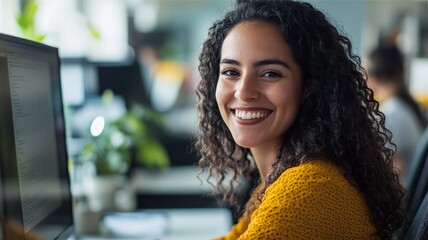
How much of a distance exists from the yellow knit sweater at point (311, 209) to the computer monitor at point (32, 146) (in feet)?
1.23

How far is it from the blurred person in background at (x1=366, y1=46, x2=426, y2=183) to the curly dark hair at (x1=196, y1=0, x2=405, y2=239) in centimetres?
136

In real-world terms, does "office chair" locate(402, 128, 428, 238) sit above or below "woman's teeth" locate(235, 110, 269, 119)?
below

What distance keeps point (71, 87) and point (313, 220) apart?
154 cm

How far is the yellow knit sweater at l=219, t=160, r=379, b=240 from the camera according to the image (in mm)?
858

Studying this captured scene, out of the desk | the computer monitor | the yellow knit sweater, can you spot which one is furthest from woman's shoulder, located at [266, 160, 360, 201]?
the desk

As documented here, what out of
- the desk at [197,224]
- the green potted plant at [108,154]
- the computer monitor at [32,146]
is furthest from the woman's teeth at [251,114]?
the green potted plant at [108,154]

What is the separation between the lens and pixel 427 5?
607 centimetres

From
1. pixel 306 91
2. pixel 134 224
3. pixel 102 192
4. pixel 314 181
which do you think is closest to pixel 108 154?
pixel 102 192

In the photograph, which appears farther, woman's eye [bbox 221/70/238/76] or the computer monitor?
woman's eye [bbox 221/70/238/76]

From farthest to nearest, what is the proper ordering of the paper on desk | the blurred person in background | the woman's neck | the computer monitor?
1. the blurred person in background
2. the paper on desk
3. the woman's neck
4. the computer monitor

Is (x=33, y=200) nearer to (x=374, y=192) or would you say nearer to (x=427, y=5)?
(x=374, y=192)

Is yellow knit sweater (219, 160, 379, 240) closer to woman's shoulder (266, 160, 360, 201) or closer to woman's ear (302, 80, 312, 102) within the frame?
woman's shoulder (266, 160, 360, 201)

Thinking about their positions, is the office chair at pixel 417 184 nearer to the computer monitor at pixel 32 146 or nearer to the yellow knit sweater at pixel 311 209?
the yellow knit sweater at pixel 311 209

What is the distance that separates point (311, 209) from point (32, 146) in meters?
0.51
